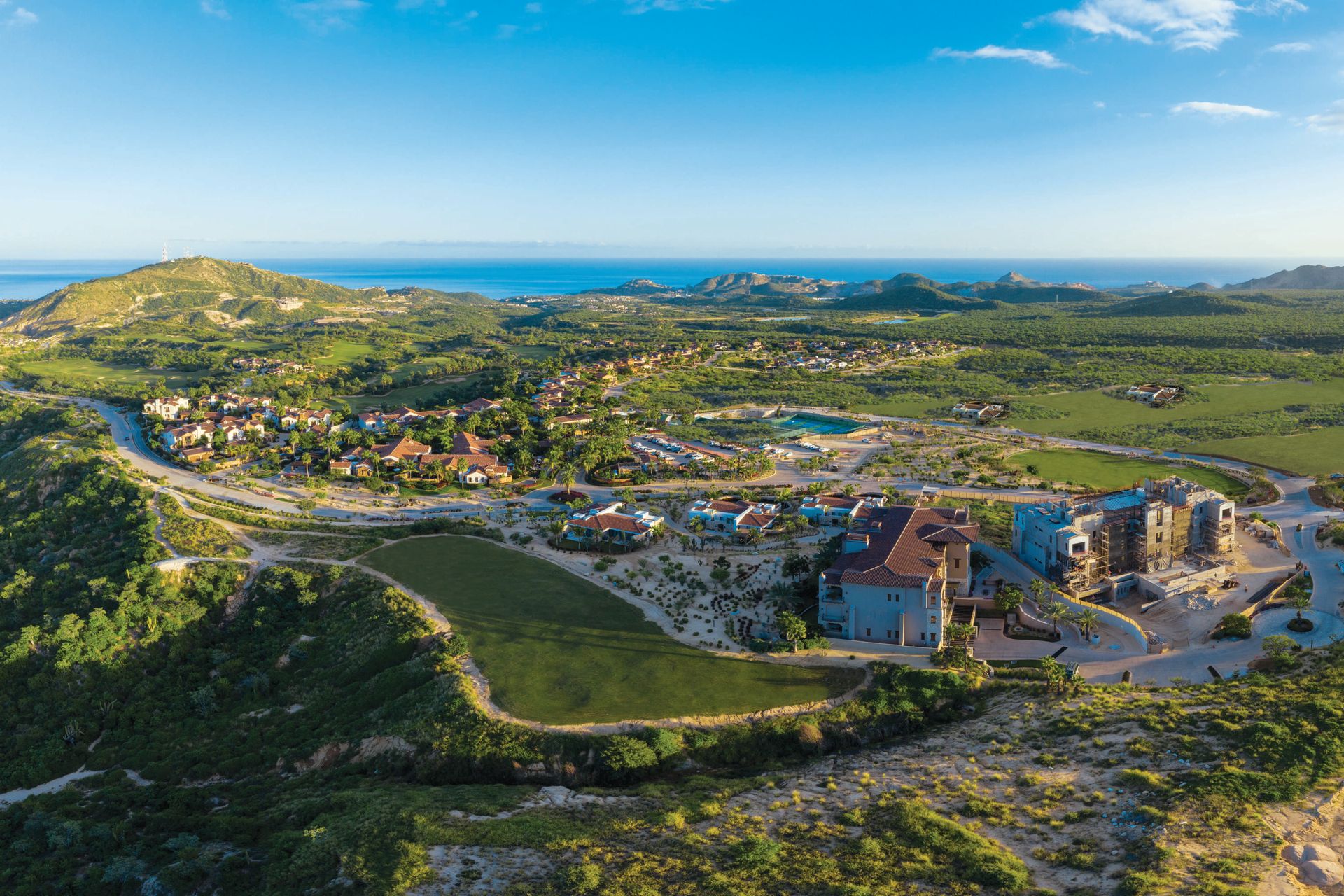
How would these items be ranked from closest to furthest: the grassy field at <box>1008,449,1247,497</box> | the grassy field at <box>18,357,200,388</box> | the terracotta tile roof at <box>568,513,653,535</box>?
the terracotta tile roof at <box>568,513,653,535</box> < the grassy field at <box>1008,449,1247,497</box> < the grassy field at <box>18,357,200,388</box>

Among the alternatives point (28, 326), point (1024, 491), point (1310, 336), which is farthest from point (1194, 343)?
point (28, 326)

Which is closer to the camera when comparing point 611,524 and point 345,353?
point 611,524

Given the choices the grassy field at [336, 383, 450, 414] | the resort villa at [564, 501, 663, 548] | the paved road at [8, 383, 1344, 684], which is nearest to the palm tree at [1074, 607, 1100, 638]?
the paved road at [8, 383, 1344, 684]

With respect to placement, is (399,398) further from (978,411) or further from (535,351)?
(978,411)

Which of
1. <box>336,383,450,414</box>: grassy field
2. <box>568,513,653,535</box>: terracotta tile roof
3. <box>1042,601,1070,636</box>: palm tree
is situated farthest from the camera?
<box>336,383,450,414</box>: grassy field

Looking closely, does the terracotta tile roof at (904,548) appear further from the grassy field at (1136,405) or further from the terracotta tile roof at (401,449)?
the grassy field at (1136,405)

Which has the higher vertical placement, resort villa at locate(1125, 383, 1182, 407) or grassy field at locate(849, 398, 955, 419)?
resort villa at locate(1125, 383, 1182, 407)

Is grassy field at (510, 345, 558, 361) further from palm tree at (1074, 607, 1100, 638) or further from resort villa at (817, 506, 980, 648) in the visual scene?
palm tree at (1074, 607, 1100, 638)

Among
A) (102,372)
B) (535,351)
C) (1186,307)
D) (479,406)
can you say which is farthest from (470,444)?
(1186,307)
